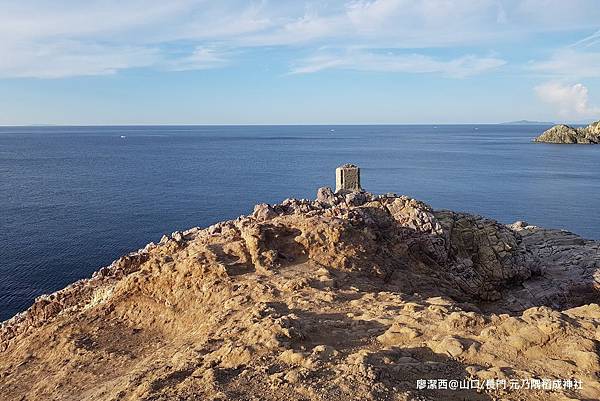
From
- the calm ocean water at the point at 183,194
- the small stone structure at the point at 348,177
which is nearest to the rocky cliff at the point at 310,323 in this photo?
the small stone structure at the point at 348,177

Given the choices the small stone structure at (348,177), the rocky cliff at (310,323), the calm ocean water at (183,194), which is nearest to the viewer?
the rocky cliff at (310,323)

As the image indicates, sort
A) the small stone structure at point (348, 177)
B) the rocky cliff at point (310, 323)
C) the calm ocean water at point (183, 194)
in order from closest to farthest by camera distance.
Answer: the rocky cliff at point (310, 323), the small stone structure at point (348, 177), the calm ocean water at point (183, 194)

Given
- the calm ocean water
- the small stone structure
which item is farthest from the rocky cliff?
the calm ocean water

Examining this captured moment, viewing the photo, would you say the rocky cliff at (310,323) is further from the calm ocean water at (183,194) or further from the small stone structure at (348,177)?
the calm ocean water at (183,194)

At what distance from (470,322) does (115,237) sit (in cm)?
6241

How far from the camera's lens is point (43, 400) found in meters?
15.9

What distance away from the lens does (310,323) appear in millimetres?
16969

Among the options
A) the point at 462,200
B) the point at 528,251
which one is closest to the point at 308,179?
the point at 462,200

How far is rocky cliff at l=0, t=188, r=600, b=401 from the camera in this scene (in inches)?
517

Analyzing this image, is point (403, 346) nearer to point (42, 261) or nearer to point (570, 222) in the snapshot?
point (42, 261)

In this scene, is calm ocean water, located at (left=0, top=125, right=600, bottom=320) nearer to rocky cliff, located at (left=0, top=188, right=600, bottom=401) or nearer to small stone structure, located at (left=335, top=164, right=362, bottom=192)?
small stone structure, located at (left=335, top=164, right=362, bottom=192)

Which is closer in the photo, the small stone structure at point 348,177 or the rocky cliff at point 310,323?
the rocky cliff at point 310,323

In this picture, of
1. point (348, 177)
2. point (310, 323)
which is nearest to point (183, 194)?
point (348, 177)

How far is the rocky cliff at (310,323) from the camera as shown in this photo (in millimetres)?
13133
